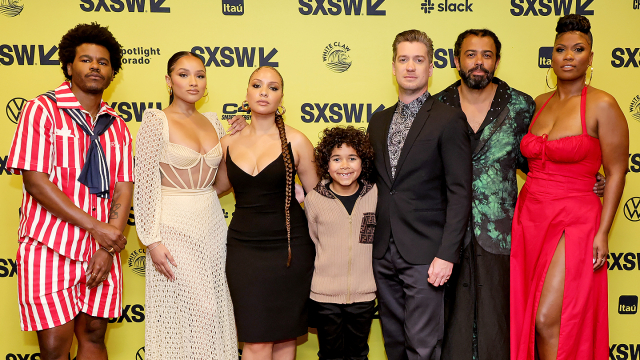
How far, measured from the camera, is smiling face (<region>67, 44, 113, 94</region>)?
9.00ft

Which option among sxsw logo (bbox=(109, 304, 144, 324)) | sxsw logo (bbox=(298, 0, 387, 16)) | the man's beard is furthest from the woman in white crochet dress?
the man's beard

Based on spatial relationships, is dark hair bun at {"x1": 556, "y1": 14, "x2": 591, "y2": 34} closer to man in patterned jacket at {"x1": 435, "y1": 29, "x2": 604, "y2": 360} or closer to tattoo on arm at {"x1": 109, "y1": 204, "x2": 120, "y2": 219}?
man in patterned jacket at {"x1": 435, "y1": 29, "x2": 604, "y2": 360}

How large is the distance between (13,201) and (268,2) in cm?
252

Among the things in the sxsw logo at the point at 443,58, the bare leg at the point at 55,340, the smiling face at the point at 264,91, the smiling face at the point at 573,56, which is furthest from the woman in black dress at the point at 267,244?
the smiling face at the point at 573,56

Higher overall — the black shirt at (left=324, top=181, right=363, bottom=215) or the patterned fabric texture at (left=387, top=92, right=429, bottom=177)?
the patterned fabric texture at (left=387, top=92, right=429, bottom=177)

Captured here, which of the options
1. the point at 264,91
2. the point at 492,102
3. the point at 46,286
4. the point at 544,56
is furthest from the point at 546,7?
the point at 46,286

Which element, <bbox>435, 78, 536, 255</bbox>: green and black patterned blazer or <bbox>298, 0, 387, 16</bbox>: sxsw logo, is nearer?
<bbox>435, 78, 536, 255</bbox>: green and black patterned blazer

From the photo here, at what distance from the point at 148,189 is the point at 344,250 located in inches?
48.1

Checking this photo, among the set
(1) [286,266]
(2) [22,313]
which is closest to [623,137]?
(1) [286,266]

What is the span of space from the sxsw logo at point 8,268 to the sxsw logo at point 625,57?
4.98 metres

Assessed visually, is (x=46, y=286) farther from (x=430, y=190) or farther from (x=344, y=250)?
(x=430, y=190)

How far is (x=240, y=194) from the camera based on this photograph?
9.23ft

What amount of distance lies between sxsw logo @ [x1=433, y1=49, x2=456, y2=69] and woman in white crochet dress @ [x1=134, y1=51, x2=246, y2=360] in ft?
6.14

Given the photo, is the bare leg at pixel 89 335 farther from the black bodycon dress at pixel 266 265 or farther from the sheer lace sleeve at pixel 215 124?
the sheer lace sleeve at pixel 215 124
